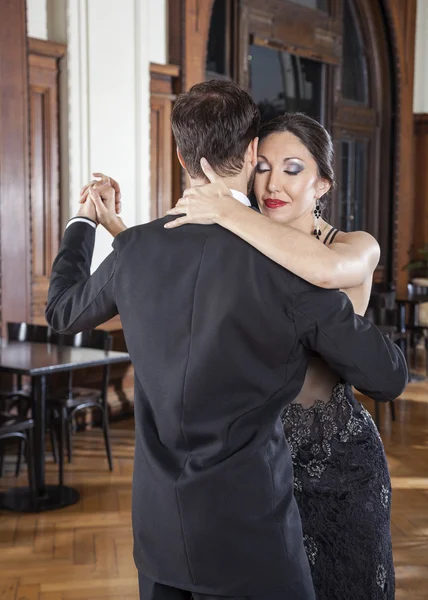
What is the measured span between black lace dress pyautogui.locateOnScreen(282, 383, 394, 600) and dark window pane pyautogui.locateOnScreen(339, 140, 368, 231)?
8211 mm

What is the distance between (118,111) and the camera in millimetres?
6680

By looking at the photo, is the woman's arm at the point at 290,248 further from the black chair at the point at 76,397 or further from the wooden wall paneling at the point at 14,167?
the wooden wall paneling at the point at 14,167

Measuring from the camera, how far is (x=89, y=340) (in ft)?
17.9

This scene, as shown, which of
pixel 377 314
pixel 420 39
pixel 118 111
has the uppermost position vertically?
pixel 420 39

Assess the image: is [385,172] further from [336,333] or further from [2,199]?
[336,333]

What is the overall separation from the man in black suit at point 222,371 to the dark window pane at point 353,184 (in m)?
8.79

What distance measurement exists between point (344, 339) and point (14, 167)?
482cm

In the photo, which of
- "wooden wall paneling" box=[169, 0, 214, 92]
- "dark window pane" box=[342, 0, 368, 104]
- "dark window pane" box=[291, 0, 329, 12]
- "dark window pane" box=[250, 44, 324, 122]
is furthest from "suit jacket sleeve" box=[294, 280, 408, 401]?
"dark window pane" box=[342, 0, 368, 104]

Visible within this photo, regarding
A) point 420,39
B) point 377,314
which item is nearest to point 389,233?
point 420,39

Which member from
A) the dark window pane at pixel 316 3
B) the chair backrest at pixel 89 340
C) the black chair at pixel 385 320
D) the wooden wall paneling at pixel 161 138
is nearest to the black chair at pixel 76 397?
the chair backrest at pixel 89 340

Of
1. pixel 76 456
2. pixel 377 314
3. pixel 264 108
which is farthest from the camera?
pixel 264 108

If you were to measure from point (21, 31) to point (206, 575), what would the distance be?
520 cm

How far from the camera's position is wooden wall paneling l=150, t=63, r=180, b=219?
7.19 m

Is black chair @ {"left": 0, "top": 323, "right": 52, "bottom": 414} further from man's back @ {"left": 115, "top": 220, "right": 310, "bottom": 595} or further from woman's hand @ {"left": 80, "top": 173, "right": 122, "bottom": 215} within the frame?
man's back @ {"left": 115, "top": 220, "right": 310, "bottom": 595}
